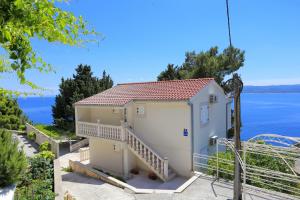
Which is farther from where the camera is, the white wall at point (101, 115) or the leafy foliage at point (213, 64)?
the leafy foliage at point (213, 64)

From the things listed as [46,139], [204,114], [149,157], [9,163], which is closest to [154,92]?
[204,114]

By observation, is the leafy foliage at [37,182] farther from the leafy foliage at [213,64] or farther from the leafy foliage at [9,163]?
the leafy foliage at [213,64]

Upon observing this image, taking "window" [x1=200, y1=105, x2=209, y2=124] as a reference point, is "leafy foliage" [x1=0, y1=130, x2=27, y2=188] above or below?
below

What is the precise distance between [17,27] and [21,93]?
2099 millimetres

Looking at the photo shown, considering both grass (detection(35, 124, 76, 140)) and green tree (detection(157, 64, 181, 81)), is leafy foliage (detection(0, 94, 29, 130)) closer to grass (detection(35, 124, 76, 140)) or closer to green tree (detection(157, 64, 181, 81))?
grass (detection(35, 124, 76, 140))

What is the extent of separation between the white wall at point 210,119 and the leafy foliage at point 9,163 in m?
9.09

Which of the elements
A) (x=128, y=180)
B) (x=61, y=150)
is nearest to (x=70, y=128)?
(x=61, y=150)

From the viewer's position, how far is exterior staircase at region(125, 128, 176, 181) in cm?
1430

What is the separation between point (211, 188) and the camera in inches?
465

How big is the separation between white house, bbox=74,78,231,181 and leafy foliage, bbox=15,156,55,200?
4.49 meters

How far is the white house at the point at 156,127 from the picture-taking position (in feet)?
47.9

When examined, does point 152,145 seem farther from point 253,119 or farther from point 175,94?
point 253,119

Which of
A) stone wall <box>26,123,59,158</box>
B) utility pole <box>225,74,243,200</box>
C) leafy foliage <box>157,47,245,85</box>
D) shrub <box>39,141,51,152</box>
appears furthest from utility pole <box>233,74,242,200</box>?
leafy foliage <box>157,47,245,85</box>

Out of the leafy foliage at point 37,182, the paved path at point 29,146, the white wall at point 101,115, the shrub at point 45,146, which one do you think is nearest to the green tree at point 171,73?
the white wall at point 101,115
